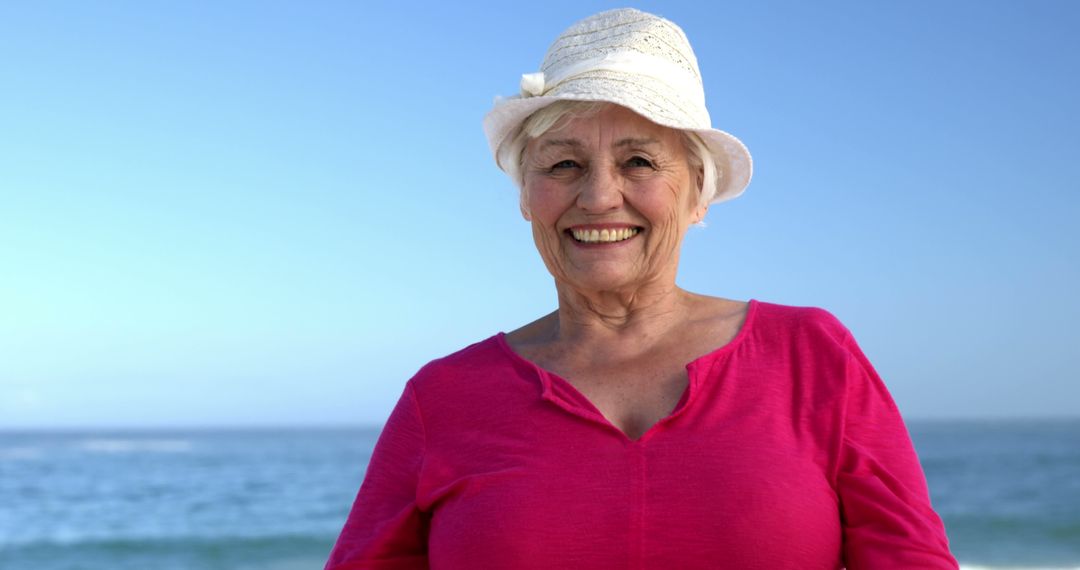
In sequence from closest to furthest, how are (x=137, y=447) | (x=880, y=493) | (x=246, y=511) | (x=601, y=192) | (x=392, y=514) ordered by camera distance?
(x=880, y=493), (x=601, y=192), (x=392, y=514), (x=246, y=511), (x=137, y=447)

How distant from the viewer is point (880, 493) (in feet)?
5.96

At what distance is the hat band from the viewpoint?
2.01 metres

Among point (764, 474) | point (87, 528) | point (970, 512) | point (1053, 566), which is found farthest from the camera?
point (970, 512)

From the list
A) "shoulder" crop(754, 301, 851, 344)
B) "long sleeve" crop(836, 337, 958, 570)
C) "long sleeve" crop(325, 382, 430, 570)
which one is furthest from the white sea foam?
"long sleeve" crop(836, 337, 958, 570)

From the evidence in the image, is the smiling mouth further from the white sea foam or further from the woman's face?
the white sea foam

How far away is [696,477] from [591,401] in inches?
10.1

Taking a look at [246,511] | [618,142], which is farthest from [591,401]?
[246,511]

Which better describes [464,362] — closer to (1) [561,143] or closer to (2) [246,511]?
(1) [561,143]

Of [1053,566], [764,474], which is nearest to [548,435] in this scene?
[764,474]

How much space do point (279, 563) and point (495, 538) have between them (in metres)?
13.8

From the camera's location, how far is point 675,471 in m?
1.86

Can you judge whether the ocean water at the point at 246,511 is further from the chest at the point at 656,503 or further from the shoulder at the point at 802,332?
the chest at the point at 656,503

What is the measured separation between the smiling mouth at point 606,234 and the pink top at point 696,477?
262 millimetres

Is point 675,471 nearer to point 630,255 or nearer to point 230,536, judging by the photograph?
point 630,255
